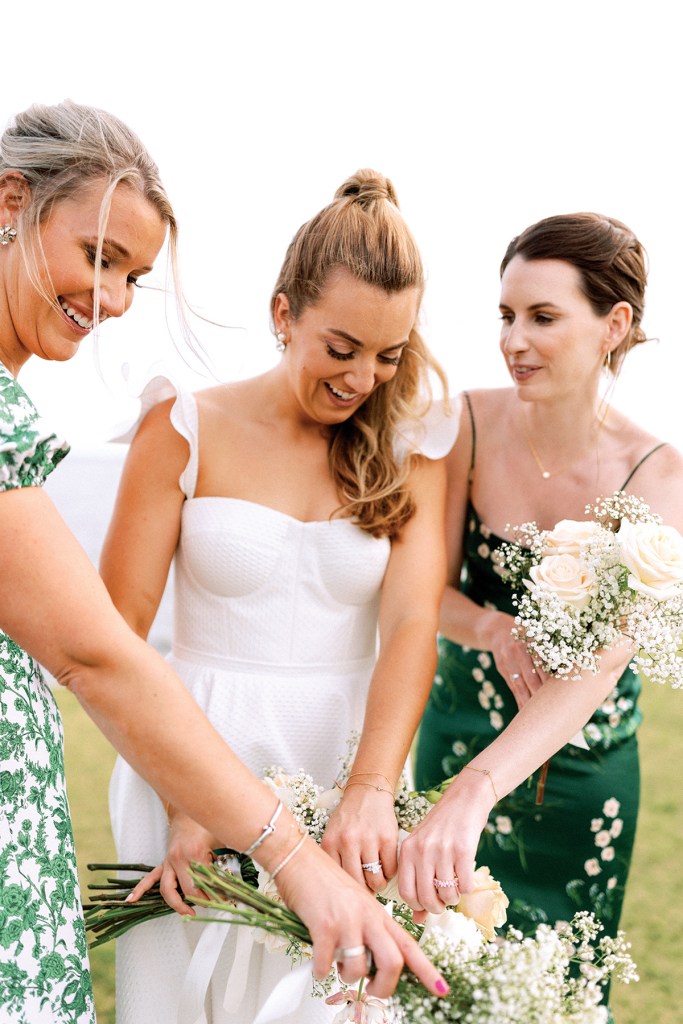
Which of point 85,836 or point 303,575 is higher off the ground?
point 303,575

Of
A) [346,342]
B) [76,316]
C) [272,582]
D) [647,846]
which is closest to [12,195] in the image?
[76,316]

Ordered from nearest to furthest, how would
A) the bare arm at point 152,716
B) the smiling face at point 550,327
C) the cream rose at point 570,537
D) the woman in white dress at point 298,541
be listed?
the bare arm at point 152,716
the cream rose at point 570,537
the woman in white dress at point 298,541
the smiling face at point 550,327

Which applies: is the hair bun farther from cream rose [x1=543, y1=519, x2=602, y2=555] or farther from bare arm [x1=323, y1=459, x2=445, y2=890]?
cream rose [x1=543, y1=519, x2=602, y2=555]

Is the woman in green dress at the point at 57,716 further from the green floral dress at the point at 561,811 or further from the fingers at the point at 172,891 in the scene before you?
the green floral dress at the point at 561,811

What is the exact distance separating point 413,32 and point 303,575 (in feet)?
27.2

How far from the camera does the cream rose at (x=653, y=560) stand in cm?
189

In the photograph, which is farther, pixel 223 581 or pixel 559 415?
pixel 559 415

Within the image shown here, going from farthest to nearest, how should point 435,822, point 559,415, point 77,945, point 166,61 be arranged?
1. point 166,61
2. point 559,415
3. point 435,822
4. point 77,945

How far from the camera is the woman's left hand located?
1906 mm

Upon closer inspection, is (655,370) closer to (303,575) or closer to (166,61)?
(166,61)

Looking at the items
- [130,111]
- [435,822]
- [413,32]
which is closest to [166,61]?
[130,111]

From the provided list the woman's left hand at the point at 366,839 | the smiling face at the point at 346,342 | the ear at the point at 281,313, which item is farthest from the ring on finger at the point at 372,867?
the ear at the point at 281,313

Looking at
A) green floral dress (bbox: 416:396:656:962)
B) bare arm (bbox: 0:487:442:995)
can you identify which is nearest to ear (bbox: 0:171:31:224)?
bare arm (bbox: 0:487:442:995)

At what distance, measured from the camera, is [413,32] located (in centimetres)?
932
